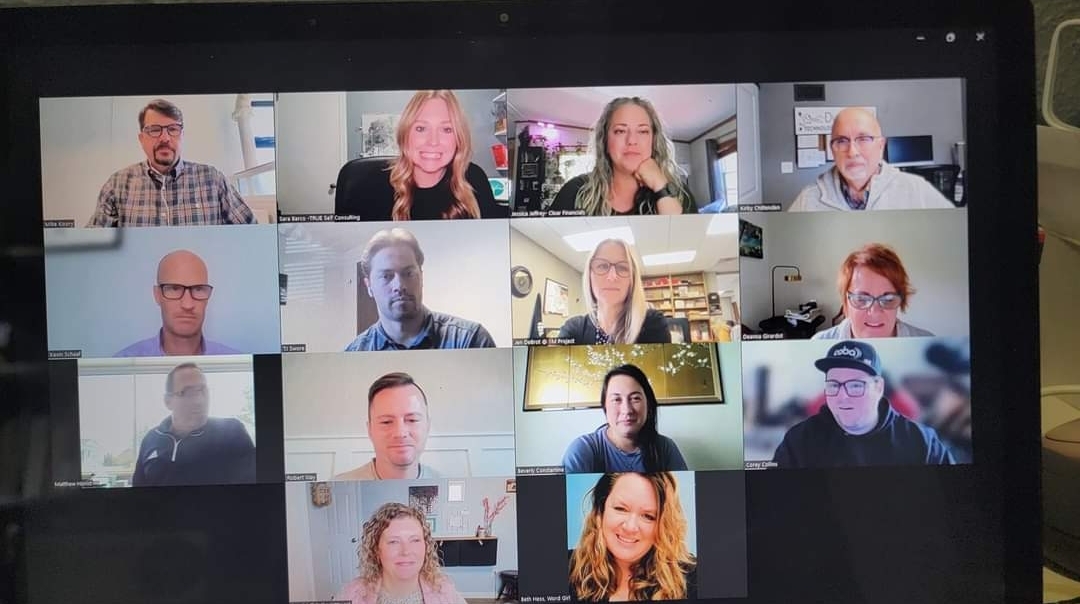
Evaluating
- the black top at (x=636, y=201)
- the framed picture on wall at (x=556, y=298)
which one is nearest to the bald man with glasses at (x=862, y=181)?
the black top at (x=636, y=201)

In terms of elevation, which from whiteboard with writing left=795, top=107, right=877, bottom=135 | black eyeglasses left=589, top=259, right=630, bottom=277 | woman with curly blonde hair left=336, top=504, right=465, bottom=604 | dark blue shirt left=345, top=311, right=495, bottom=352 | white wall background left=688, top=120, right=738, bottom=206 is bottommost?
woman with curly blonde hair left=336, top=504, right=465, bottom=604

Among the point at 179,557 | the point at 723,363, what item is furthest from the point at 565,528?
the point at 179,557

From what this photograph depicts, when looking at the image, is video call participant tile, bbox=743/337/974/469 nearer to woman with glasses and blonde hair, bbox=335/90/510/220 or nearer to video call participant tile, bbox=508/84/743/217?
video call participant tile, bbox=508/84/743/217

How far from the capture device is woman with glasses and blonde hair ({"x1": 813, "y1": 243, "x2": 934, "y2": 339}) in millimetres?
586

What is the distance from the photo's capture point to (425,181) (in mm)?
584

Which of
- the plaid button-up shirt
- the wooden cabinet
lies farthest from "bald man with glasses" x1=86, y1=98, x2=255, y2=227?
the wooden cabinet

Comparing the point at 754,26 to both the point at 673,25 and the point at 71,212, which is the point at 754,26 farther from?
the point at 71,212

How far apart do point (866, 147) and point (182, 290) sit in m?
0.58

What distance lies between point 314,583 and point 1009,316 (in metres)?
0.62

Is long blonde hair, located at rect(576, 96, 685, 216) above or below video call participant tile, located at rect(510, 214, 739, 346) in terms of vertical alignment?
above

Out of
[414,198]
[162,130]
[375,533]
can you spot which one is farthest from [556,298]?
[162,130]

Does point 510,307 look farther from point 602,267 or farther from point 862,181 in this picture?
point 862,181

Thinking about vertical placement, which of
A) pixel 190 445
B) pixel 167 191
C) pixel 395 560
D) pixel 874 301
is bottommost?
pixel 395 560

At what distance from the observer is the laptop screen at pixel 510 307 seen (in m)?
0.58
